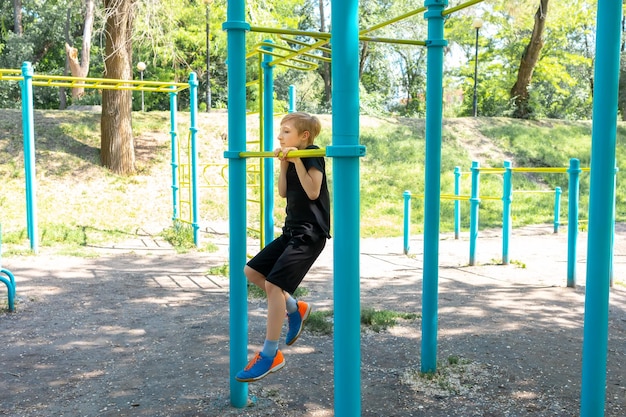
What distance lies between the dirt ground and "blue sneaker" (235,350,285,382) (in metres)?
0.38

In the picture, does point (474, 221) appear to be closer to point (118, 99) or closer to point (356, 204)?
point (356, 204)

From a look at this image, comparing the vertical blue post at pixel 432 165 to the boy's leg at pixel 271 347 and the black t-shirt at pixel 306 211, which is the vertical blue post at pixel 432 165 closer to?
the black t-shirt at pixel 306 211

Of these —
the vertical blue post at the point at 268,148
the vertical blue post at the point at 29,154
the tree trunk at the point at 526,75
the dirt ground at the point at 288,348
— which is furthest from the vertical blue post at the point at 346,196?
the tree trunk at the point at 526,75

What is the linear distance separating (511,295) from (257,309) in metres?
2.41

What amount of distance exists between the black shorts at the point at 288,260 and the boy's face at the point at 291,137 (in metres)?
0.40

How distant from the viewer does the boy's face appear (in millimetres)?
2691

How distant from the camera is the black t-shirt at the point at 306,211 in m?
2.75

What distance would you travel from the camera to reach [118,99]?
11.8 m

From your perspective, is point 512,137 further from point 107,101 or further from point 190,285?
point 190,285

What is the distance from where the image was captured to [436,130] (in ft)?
11.1

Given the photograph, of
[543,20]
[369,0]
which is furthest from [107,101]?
[369,0]

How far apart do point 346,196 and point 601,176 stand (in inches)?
34.6

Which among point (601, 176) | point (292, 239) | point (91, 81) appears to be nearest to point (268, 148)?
point (292, 239)

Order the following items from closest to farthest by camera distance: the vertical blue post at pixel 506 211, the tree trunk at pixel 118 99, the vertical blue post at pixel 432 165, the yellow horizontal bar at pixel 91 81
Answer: the vertical blue post at pixel 432 165, the vertical blue post at pixel 506 211, the yellow horizontal bar at pixel 91 81, the tree trunk at pixel 118 99
